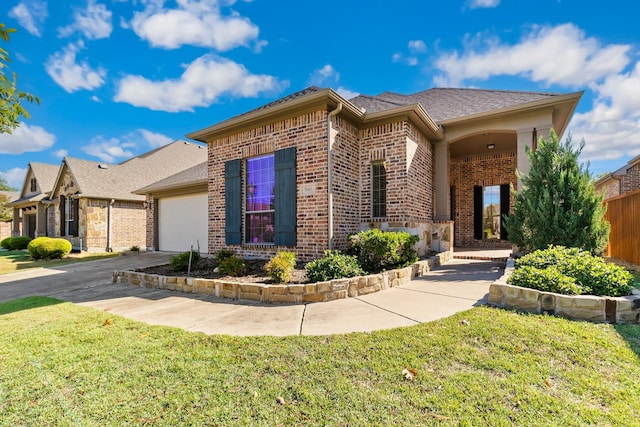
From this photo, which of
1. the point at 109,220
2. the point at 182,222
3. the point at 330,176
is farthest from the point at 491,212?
the point at 109,220

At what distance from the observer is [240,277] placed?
5.79 metres

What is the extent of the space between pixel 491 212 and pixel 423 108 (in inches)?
249

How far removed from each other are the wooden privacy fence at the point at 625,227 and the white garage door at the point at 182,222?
12.6 m

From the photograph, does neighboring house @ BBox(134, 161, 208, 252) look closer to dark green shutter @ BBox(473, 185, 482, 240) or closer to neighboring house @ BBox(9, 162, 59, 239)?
dark green shutter @ BBox(473, 185, 482, 240)

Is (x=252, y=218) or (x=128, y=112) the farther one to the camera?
(x=128, y=112)

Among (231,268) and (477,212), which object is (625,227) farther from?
(231,268)

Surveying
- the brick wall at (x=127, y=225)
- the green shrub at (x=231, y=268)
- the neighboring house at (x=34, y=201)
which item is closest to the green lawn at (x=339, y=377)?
the green shrub at (x=231, y=268)

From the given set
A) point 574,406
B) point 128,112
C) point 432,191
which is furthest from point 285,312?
point 128,112

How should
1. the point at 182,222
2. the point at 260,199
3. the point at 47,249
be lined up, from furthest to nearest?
the point at 47,249
the point at 182,222
the point at 260,199

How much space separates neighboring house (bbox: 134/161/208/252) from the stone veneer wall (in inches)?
398

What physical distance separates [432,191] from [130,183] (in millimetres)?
16791

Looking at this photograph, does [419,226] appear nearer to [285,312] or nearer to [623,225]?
[285,312]

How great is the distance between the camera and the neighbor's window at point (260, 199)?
24.0 feet

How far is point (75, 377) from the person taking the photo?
8.06 feet
